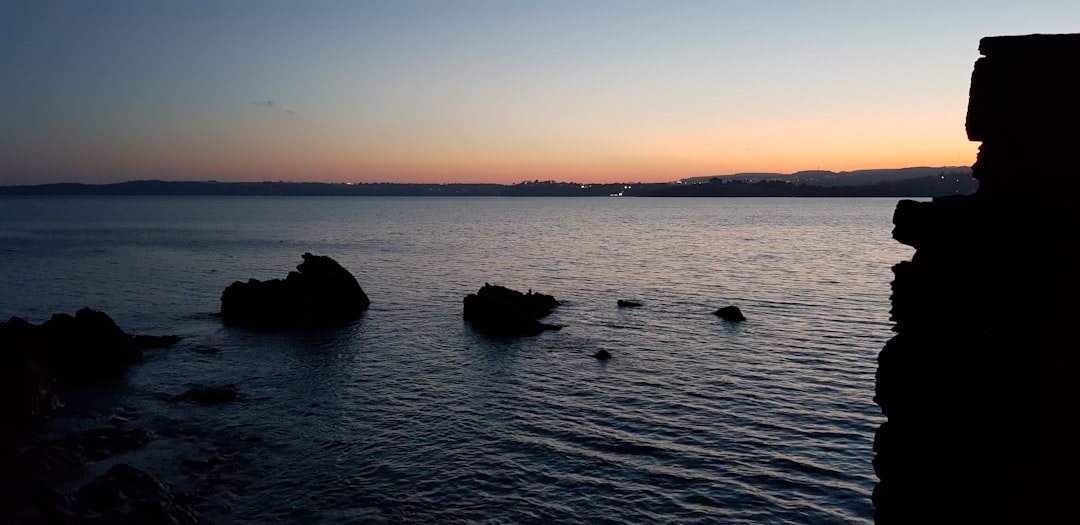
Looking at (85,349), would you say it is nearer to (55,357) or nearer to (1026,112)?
(55,357)

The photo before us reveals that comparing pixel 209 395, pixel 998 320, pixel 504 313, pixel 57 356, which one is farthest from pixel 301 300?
pixel 998 320

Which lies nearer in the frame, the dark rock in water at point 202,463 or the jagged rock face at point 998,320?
the jagged rock face at point 998,320

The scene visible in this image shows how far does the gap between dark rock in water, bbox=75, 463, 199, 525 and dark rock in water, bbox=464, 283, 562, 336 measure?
32648 mm

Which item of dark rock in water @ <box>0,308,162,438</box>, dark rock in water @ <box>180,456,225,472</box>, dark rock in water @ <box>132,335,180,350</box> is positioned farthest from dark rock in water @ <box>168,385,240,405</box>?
dark rock in water @ <box>132,335,180,350</box>

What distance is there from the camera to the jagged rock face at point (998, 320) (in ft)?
39.0

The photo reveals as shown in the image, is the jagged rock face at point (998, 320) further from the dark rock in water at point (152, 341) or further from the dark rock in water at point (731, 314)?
the dark rock in water at point (152, 341)

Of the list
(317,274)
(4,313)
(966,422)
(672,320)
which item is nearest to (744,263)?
(672,320)

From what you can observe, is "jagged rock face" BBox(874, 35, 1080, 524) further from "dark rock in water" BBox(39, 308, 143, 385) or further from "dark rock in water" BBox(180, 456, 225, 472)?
"dark rock in water" BBox(39, 308, 143, 385)

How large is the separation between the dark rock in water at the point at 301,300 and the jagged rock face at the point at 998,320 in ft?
171

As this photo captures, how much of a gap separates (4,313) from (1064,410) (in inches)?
2932

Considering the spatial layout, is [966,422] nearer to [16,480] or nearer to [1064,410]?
[1064,410]

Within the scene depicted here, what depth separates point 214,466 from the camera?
27734 mm

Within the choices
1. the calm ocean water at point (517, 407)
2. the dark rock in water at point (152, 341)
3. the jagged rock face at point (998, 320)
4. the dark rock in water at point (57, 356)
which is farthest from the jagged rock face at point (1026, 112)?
the dark rock in water at point (152, 341)

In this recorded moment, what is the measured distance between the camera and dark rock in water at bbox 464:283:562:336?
2159 inches
